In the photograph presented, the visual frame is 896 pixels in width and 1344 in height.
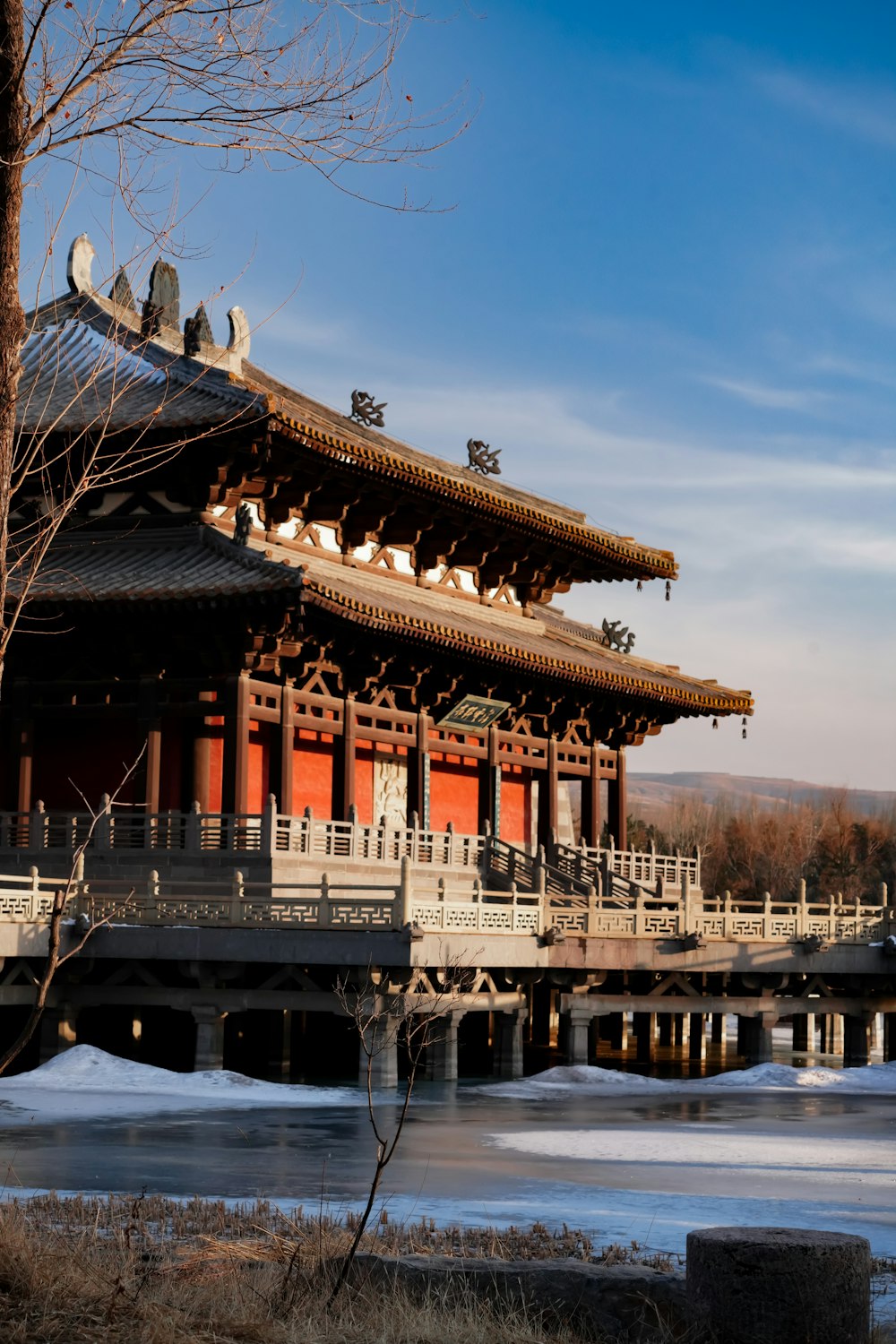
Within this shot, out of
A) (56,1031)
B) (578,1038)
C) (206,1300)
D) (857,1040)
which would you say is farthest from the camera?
(857,1040)

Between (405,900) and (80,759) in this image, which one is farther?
(80,759)

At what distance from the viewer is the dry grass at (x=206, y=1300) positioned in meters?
8.92

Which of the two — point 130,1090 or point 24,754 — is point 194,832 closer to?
point 24,754

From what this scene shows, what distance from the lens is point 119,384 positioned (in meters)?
34.1

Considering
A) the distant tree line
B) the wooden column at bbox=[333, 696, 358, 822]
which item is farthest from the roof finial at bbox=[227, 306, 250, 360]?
the distant tree line

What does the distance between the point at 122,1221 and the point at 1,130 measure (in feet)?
24.8

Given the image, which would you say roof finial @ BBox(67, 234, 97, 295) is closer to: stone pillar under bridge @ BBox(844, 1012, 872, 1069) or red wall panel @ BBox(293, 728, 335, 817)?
red wall panel @ BBox(293, 728, 335, 817)

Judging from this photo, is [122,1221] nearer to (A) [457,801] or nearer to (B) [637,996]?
(B) [637,996]

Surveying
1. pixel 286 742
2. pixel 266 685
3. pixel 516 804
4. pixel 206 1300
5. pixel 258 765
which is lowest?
pixel 206 1300

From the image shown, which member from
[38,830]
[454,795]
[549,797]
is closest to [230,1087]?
[38,830]

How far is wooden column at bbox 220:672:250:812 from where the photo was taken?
1240 inches

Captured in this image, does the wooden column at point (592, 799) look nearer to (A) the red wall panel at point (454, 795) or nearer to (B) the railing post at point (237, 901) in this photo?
(A) the red wall panel at point (454, 795)

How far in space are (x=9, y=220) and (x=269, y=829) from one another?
20.5 meters

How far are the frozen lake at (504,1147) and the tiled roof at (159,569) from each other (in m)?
8.10
